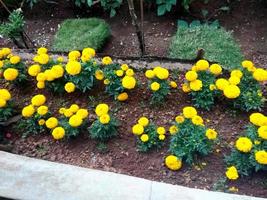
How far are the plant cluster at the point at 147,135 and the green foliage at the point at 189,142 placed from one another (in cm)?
10

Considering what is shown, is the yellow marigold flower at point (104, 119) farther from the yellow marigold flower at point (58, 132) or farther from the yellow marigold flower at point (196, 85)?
the yellow marigold flower at point (196, 85)

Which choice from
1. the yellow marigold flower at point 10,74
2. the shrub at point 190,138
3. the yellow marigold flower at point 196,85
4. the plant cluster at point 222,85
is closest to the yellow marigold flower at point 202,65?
the plant cluster at point 222,85

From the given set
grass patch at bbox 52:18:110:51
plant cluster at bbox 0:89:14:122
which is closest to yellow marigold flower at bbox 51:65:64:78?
plant cluster at bbox 0:89:14:122

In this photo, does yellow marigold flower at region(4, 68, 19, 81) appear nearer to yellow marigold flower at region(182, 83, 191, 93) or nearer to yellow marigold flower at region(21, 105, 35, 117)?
yellow marigold flower at region(21, 105, 35, 117)

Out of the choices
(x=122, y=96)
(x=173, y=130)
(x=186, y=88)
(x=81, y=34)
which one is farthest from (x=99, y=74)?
(x=81, y=34)

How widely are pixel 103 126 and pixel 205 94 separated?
80cm

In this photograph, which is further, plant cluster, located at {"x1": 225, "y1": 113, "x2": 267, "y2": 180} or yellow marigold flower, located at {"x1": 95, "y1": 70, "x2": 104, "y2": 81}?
yellow marigold flower, located at {"x1": 95, "y1": 70, "x2": 104, "y2": 81}

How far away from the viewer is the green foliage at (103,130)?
119 inches

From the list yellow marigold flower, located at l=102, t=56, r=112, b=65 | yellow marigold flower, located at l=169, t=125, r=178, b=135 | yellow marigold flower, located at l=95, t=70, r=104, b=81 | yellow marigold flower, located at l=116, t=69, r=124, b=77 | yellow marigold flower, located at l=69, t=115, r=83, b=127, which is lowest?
yellow marigold flower, located at l=169, t=125, r=178, b=135

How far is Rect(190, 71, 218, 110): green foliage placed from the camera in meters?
3.24

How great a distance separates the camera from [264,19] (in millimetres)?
4812

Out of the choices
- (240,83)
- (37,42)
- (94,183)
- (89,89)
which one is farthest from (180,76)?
(37,42)

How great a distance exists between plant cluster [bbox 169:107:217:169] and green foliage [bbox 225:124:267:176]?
163 millimetres

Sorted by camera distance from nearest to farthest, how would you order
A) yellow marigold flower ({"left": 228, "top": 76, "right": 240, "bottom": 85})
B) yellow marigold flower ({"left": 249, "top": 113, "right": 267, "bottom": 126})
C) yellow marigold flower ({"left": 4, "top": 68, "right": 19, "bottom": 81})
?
yellow marigold flower ({"left": 249, "top": 113, "right": 267, "bottom": 126})
yellow marigold flower ({"left": 228, "top": 76, "right": 240, "bottom": 85})
yellow marigold flower ({"left": 4, "top": 68, "right": 19, "bottom": 81})
